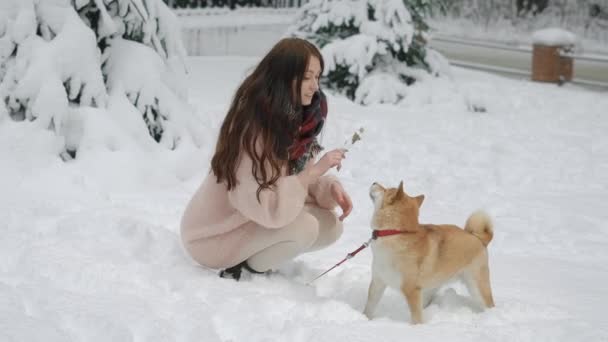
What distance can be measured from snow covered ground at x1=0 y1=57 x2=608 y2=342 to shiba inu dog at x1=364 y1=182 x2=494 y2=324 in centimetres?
14

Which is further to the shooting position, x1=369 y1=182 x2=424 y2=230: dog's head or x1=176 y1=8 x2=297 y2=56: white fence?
x1=176 y1=8 x2=297 y2=56: white fence

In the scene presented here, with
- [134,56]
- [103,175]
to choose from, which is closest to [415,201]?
[103,175]

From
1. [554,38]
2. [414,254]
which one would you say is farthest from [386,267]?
[554,38]

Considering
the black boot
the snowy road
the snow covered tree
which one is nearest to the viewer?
the black boot

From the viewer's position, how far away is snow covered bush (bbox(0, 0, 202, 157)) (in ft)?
18.2

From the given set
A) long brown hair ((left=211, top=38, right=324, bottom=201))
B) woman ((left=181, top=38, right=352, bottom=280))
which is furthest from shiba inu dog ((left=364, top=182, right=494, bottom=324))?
long brown hair ((left=211, top=38, right=324, bottom=201))

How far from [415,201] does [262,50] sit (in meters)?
12.6

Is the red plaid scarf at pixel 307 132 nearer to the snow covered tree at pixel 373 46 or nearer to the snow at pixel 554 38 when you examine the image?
the snow covered tree at pixel 373 46

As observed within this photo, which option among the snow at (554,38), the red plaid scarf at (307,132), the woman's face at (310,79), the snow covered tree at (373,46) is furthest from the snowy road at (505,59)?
the woman's face at (310,79)

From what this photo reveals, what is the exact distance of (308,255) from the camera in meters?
4.47

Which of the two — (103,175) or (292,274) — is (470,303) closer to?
(292,274)

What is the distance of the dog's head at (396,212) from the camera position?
3.35 meters

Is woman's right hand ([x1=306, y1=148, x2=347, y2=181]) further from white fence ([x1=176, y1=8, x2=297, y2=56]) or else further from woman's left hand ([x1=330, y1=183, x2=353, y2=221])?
white fence ([x1=176, y1=8, x2=297, y2=56])

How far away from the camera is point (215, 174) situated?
3555 mm
